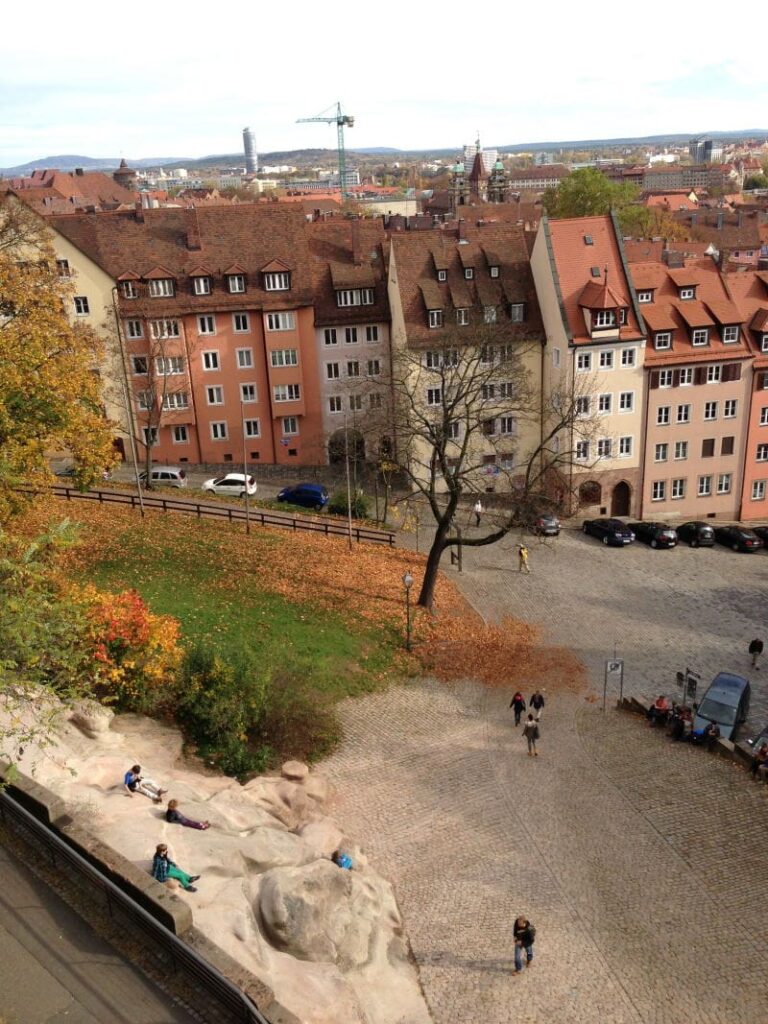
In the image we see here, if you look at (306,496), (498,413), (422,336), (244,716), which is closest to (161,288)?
(422,336)

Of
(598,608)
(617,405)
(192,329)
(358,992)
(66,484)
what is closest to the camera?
(358,992)

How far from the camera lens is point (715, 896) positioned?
19578 millimetres

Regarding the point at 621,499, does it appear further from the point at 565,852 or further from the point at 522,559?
the point at 565,852

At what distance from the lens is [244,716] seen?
2362cm

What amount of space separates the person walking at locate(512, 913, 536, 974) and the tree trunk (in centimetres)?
1763

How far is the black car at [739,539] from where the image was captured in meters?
46.7

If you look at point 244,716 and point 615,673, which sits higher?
point 244,716

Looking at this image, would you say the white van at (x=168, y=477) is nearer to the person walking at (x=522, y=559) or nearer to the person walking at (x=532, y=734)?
the person walking at (x=522, y=559)

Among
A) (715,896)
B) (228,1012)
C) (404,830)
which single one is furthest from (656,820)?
(228,1012)

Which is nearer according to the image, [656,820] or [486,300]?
[656,820]

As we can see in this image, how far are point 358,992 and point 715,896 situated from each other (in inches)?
337

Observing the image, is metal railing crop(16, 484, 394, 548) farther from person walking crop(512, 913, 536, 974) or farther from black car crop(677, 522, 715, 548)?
person walking crop(512, 913, 536, 974)

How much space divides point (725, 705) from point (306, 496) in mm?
27362

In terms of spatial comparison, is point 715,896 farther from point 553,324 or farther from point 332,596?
point 553,324
